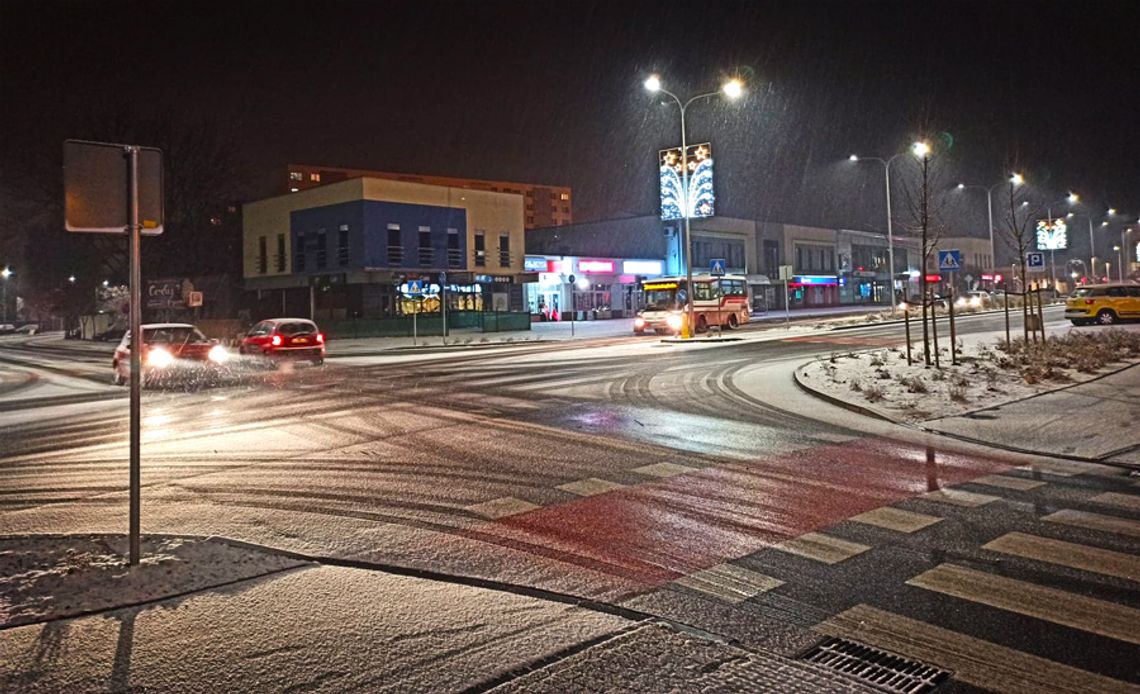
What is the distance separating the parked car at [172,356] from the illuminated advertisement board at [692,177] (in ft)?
77.7

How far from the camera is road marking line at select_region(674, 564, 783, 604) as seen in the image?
5168mm

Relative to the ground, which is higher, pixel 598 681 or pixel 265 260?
pixel 265 260

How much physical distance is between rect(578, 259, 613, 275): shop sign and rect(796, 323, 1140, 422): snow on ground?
42.5m

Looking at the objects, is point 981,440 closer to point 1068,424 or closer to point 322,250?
point 1068,424

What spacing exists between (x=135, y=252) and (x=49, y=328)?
10977cm

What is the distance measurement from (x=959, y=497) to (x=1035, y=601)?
286 centimetres

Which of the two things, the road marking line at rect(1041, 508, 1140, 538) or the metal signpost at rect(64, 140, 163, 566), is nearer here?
the metal signpost at rect(64, 140, 163, 566)

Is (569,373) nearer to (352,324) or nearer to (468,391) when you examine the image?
(468,391)

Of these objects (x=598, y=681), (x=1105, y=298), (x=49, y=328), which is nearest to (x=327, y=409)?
(x=598, y=681)

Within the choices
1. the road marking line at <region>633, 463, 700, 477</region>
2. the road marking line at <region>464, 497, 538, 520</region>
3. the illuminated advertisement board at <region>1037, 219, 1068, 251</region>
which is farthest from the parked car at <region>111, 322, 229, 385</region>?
the illuminated advertisement board at <region>1037, 219, 1068, 251</region>

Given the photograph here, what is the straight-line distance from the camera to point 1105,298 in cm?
3159

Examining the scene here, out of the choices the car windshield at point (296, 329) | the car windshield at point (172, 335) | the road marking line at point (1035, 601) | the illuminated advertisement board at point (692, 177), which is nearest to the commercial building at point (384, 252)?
the illuminated advertisement board at point (692, 177)

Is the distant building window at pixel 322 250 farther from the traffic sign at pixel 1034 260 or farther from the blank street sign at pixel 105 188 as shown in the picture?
the blank street sign at pixel 105 188

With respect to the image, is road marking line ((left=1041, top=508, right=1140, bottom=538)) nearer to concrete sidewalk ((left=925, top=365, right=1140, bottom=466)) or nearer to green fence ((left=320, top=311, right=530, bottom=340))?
concrete sidewalk ((left=925, top=365, right=1140, bottom=466))
